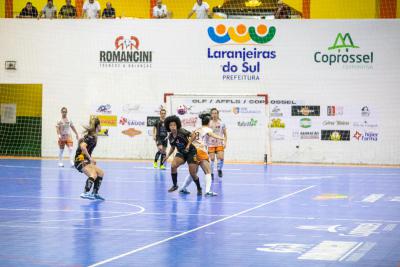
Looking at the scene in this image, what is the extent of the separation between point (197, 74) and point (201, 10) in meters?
3.40

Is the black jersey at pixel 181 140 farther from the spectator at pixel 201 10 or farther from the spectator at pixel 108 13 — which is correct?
the spectator at pixel 108 13

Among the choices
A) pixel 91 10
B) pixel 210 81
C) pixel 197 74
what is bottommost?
pixel 210 81

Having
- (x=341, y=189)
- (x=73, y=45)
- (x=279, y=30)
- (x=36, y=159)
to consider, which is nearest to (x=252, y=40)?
(x=279, y=30)

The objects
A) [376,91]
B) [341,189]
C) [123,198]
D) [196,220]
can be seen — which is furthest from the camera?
[376,91]

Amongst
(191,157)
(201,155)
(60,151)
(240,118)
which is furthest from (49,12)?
(191,157)

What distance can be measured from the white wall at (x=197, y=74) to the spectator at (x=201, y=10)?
0.78 metres

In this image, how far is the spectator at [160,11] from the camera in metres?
41.6

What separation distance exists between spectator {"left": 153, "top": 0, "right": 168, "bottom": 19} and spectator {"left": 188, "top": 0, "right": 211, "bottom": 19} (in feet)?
4.31

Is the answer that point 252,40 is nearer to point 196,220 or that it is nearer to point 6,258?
point 196,220

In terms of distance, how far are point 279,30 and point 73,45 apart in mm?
10632

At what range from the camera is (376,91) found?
3956cm

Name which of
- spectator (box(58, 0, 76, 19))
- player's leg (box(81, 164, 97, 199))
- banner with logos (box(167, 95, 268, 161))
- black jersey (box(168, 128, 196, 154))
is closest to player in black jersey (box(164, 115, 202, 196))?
black jersey (box(168, 128, 196, 154))

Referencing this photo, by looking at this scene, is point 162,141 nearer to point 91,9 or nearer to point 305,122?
point 305,122

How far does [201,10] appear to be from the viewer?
4147cm
